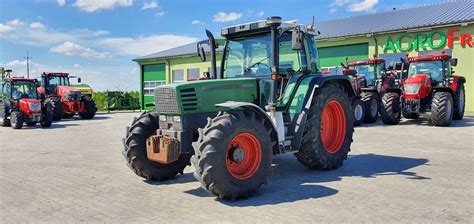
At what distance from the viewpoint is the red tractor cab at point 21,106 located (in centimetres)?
1717

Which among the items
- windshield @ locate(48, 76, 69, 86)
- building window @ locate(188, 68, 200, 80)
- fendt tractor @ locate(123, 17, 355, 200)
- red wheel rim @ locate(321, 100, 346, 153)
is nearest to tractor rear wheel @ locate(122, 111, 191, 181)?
fendt tractor @ locate(123, 17, 355, 200)

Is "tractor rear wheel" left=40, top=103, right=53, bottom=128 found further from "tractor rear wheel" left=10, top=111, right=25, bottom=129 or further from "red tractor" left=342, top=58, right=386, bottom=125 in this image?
"red tractor" left=342, top=58, right=386, bottom=125

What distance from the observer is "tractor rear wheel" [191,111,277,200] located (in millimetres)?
5027

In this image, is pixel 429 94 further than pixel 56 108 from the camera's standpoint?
No

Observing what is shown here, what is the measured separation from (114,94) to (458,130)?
83.9ft

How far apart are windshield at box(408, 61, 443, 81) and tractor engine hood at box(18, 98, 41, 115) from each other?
1468 centimetres

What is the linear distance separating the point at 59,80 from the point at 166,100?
19.9 meters

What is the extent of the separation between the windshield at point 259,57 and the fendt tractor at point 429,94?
8623mm

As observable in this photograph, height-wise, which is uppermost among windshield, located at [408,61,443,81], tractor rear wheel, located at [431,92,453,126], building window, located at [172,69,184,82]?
building window, located at [172,69,184,82]

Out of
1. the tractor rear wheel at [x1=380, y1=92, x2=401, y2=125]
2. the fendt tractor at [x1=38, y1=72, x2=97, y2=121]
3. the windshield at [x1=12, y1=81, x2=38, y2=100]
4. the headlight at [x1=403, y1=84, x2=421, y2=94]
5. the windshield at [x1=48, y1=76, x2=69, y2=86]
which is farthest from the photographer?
the windshield at [x1=48, y1=76, x2=69, y2=86]

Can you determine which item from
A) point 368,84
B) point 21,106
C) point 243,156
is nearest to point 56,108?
point 21,106

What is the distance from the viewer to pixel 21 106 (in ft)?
57.5

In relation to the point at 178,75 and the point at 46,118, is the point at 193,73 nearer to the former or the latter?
the point at 178,75

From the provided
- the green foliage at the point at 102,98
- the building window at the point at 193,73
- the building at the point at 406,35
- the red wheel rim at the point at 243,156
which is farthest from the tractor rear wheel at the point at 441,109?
the green foliage at the point at 102,98
